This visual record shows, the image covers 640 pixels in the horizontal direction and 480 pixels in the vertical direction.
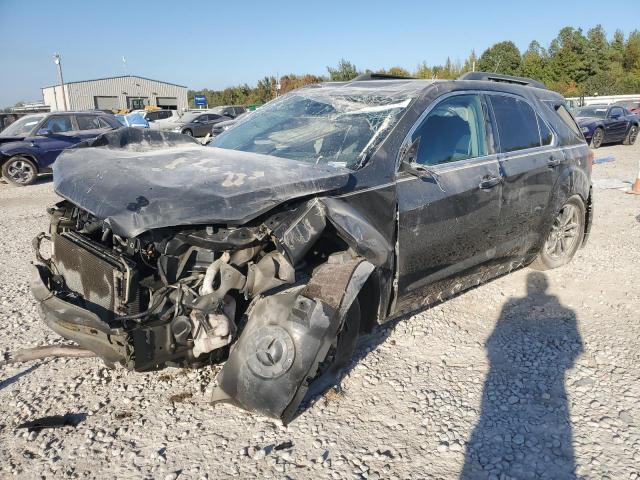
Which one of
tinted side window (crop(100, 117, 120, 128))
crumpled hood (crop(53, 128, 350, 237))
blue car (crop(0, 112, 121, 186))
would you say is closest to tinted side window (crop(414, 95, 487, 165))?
crumpled hood (crop(53, 128, 350, 237))

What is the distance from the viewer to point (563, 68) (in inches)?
1941

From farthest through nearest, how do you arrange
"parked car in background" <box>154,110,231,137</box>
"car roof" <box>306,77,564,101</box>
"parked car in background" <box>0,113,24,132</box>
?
"parked car in background" <box>154,110,231,137</box>
"parked car in background" <box>0,113,24,132</box>
"car roof" <box>306,77,564,101</box>

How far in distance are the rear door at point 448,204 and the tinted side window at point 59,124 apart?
10.8 m

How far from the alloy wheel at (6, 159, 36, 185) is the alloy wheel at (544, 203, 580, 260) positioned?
1101 centimetres

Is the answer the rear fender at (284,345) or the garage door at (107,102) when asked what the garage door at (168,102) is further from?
the rear fender at (284,345)

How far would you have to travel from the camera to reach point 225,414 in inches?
110

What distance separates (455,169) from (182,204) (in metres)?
2.02

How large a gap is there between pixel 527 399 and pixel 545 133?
2.63m

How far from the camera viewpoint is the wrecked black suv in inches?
97.2

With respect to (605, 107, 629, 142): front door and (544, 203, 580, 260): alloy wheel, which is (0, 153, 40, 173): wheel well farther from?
(605, 107, 629, 142): front door

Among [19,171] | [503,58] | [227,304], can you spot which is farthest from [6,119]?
[503,58]

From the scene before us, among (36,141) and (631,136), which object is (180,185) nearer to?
(36,141)

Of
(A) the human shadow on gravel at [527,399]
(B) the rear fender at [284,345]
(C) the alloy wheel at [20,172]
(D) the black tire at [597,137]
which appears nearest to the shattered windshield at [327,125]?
(B) the rear fender at [284,345]

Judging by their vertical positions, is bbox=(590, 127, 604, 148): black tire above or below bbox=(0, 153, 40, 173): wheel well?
below
